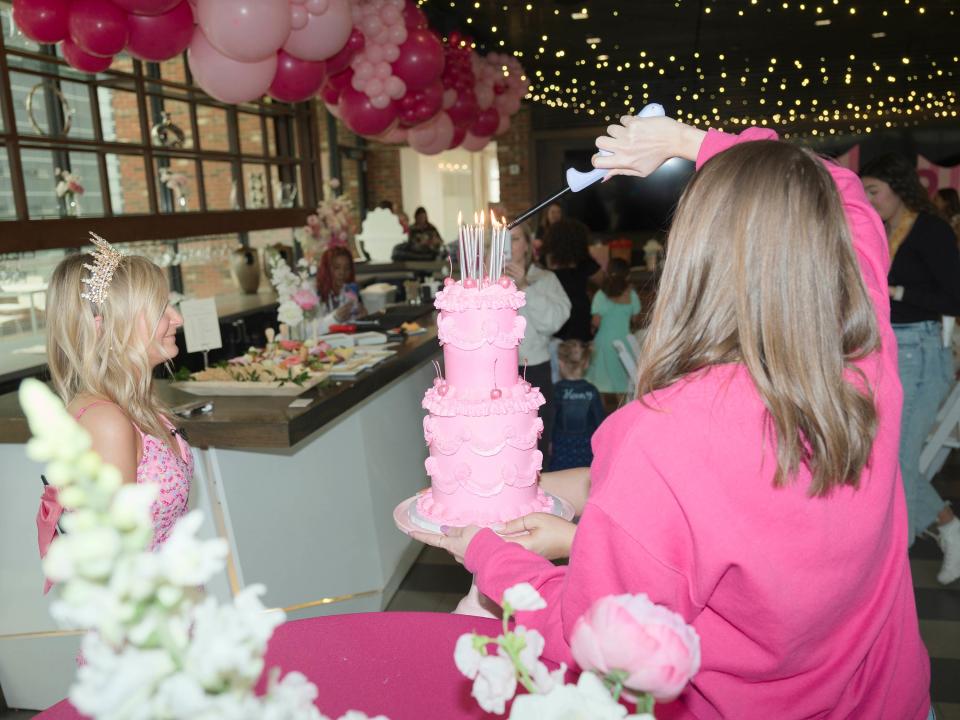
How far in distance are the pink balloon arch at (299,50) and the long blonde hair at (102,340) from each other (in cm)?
167

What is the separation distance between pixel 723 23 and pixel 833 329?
22.7 ft

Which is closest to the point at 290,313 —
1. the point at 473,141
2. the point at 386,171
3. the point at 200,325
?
the point at 200,325

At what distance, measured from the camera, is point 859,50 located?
827cm

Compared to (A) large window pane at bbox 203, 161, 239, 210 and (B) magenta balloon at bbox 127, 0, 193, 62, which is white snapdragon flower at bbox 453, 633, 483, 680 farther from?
(A) large window pane at bbox 203, 161, 239, 210

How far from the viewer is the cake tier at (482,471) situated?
1717mm

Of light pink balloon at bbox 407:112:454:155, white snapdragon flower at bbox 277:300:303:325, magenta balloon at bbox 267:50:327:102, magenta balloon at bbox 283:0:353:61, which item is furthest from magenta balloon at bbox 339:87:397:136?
white snapdragon flower at bbox 277:300:303:325

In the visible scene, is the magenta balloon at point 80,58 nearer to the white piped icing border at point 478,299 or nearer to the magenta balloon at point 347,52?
the magenta balloon at point 347,52

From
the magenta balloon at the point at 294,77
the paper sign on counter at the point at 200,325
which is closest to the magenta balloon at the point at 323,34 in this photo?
the magenta balloon at the point at 294,77

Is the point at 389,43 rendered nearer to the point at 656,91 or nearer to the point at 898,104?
the point at 656,91

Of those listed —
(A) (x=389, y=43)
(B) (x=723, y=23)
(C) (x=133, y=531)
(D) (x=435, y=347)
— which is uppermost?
(B) (x=723, y=23)

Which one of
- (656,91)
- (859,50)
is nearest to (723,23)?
(859,50)

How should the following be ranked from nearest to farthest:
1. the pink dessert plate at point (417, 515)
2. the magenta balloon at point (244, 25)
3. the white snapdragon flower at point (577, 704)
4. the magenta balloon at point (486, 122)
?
the white snapdragon flower at point (577, 704) → the pink dessert plate at point (417, 515) → the magenta balloon at point (244, 25) → the magenta balloon at point (486, 122)

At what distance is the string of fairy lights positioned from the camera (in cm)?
667

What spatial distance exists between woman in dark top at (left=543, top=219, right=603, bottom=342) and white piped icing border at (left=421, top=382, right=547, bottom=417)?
2.93 metres
